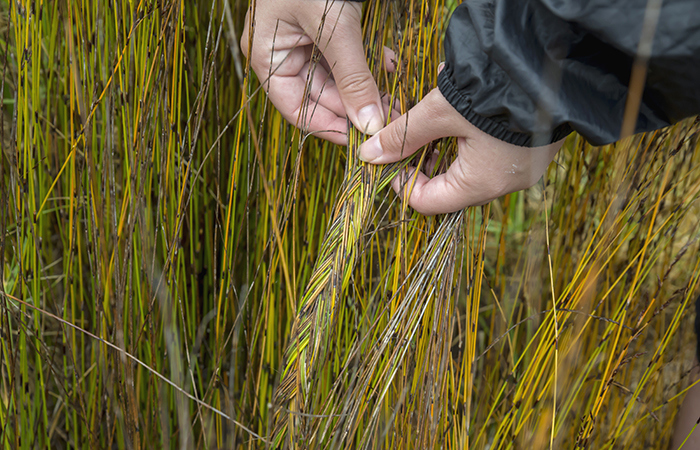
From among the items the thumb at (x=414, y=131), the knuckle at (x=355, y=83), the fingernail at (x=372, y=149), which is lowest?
the fingernail at (x=372, y=149)

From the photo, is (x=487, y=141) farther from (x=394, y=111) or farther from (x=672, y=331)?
(x=672, y=331)

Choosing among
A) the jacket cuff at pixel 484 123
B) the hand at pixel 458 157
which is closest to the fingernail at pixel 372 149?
the hand at pixel 458 157

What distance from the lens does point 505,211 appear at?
89cm

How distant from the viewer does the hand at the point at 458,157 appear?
59 cm

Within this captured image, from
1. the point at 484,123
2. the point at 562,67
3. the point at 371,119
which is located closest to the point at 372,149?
the point at 371,119

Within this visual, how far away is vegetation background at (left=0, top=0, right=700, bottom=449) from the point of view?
0.63 m

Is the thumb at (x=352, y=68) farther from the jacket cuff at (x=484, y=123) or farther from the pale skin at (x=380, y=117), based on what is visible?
the jacket cuff at (x=484, y=123)

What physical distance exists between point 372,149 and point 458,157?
12 centimetres

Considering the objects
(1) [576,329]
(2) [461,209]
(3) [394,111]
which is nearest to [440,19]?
(3) [394,111]

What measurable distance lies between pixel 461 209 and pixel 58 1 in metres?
0.73

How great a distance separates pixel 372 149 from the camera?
0.65 m

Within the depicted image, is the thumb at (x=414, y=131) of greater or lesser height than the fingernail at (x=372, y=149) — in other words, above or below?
above

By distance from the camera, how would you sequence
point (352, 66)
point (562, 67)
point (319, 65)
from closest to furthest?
point (562, 67)
point (352, 66)
point (319, 65)

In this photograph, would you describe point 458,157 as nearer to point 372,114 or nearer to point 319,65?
point 372,114
